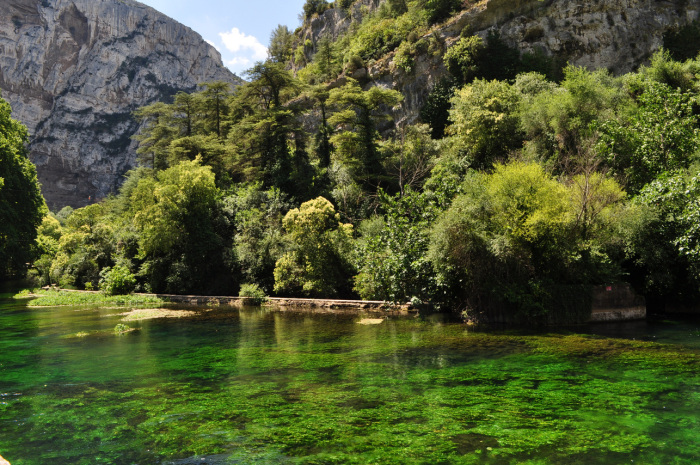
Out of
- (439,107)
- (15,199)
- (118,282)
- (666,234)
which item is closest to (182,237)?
(118,282)

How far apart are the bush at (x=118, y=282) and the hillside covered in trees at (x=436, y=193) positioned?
0.18m

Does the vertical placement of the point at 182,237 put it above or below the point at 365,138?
below

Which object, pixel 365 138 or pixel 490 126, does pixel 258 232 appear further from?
pixel 490 126

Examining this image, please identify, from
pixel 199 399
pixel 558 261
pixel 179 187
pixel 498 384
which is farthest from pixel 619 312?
pixel 179 187

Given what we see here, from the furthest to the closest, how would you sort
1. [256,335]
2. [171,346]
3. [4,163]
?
[4,163], [256,335], [171,346]

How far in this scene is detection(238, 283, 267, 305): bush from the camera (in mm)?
23141

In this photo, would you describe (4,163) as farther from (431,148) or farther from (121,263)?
(431,148)

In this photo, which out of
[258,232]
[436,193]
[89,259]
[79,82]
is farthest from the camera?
[79,82]

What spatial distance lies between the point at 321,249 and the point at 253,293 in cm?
498

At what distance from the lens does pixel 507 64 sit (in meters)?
33.4

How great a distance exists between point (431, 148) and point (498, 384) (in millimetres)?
25064

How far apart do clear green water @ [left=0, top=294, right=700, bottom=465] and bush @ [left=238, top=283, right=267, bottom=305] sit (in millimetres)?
9678

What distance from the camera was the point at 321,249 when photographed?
71.3ft

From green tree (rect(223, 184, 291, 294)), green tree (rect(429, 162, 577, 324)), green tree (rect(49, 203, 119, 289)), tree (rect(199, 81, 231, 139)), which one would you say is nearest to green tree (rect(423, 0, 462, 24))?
tree (rect(199, 81, 231, 139))
